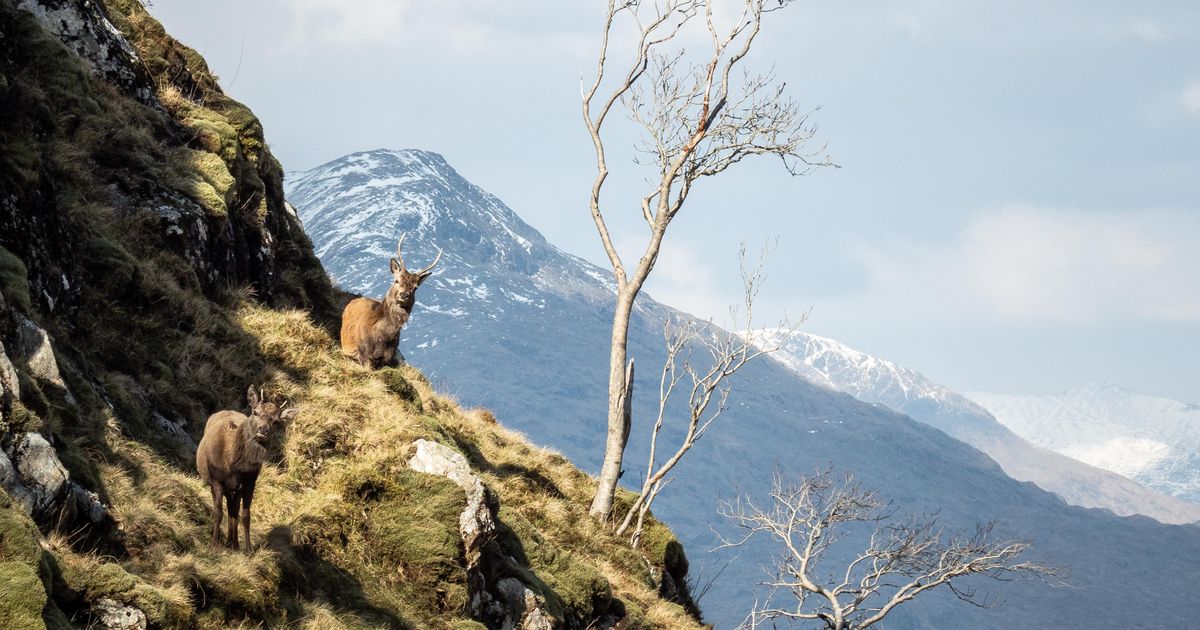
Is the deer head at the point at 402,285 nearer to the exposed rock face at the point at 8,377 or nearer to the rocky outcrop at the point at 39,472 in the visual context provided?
the exposed rock face at the point at 8,377

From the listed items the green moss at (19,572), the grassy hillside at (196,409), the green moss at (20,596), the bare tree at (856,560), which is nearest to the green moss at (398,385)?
the grassy hillside at (196,409)

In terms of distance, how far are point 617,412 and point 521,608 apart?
10210mm

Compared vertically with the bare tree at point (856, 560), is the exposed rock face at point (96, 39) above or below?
above

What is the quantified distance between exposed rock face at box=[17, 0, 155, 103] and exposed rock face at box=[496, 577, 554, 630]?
13450 millimetres

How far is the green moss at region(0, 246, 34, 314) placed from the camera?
1112cm

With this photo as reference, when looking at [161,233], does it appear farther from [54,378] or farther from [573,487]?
[573,487]

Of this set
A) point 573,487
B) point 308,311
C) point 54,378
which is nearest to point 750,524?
point 573,487

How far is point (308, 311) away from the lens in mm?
20797

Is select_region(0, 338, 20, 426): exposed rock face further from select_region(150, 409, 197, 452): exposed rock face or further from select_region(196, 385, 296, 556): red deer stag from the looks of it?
select_region(150, 409, 197, 452): exposed rock face

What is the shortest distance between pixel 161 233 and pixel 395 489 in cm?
715

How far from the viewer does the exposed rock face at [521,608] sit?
1424 centimetres

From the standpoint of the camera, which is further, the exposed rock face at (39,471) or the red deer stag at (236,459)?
the red deer stag at (236,459)

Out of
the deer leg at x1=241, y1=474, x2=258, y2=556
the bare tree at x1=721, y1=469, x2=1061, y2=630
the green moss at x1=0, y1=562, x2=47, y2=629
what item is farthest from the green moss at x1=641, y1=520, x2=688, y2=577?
the green moss at x1=0, y1=562, x2=47, y2=629

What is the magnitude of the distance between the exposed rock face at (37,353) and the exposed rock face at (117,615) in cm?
342
